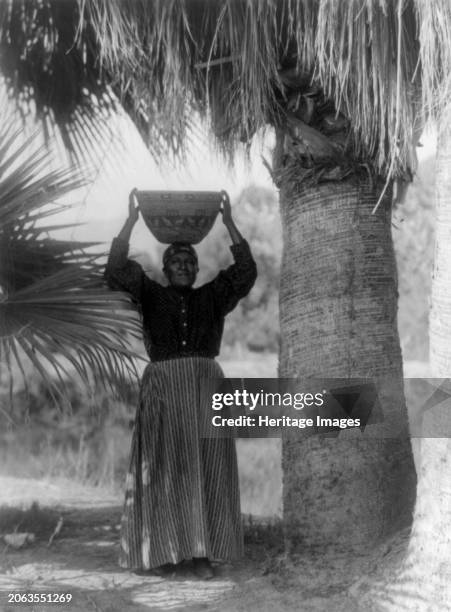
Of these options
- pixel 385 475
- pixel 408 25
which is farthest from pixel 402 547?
pixel 408 25

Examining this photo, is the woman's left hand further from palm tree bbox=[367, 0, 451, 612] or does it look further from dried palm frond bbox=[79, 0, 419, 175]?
palm tree bbox=[367, 0, 451, 612]

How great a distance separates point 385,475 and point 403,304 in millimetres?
5884

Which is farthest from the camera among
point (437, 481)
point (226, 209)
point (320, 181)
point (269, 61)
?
point (226, 209)

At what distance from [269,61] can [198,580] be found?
7.07ft

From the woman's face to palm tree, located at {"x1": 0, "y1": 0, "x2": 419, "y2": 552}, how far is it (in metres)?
0.41

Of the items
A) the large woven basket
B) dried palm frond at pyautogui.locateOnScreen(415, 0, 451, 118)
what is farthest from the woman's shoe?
dried palm frond at pyautogui.locateOnScreen(415, 0, 451, 118)

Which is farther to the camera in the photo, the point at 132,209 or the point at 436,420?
the point at 132,209

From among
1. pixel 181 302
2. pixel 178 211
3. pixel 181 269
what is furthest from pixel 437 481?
pixel 178 211

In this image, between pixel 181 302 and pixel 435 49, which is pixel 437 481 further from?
pixel 435 49

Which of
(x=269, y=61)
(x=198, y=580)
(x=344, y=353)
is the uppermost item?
(x=269, y=61)

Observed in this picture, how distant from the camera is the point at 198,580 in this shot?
13.0 feet

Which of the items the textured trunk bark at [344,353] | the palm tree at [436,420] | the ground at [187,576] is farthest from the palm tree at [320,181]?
the palm tree at [436,420]

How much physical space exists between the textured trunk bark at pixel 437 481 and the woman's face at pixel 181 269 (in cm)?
118

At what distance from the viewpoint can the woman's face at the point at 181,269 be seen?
418cm
